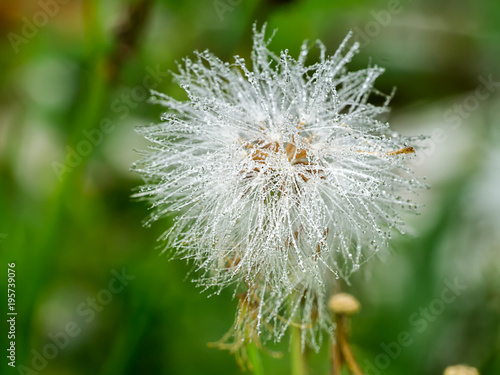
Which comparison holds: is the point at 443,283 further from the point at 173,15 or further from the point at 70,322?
the point at 173,15

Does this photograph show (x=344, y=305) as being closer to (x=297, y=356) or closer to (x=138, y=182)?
(x=297, y=356)

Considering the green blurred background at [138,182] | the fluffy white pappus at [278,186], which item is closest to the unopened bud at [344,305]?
the fluffy white pappus at [278,186]

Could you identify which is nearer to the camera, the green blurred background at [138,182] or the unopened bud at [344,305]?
the unopened bud at [344,305]

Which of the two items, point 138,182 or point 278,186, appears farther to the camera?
point 138,182

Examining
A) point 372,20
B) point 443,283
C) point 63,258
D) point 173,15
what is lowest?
point 63,258

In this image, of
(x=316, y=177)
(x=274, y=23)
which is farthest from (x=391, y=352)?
(x=274, y=23)

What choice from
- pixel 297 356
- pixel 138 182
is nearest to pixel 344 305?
pixel 297 356

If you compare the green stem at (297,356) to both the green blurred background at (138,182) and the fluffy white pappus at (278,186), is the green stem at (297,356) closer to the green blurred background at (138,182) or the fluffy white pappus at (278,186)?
the fluffy white pappus at (278,186)
